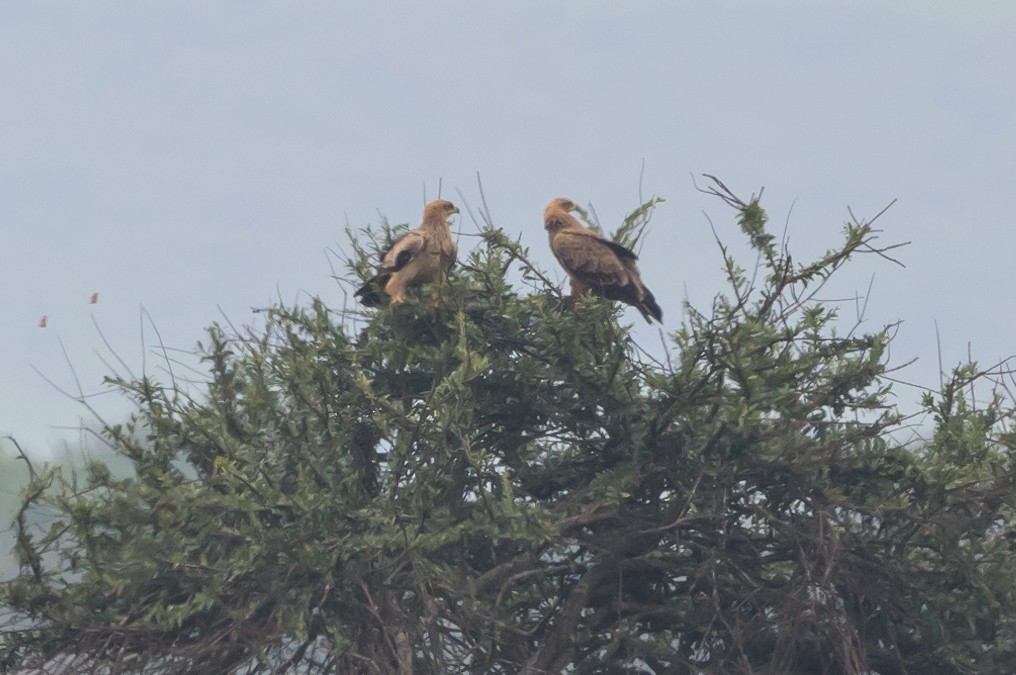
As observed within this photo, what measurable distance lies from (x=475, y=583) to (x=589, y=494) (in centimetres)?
93

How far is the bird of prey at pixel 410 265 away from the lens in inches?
354

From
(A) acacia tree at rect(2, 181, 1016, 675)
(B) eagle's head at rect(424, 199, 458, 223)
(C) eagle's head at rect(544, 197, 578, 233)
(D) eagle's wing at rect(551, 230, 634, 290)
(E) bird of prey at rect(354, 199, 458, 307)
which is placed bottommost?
(A) acacia tree at rect(2, 181, 1016, 675)

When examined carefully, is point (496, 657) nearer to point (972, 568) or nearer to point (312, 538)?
point (312, 538)

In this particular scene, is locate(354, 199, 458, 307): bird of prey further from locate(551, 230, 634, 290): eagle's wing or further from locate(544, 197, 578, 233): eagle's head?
locate(544, 197, 578, 233): eagle's head

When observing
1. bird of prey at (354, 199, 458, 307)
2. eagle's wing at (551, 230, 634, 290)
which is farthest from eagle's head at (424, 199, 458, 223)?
eagle's wing at (551, 230, 634, 290)

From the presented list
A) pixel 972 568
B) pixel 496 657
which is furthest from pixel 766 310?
pixel 496 657

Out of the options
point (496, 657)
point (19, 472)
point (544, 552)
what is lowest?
point (496, 657)

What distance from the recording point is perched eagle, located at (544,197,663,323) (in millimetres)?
9859

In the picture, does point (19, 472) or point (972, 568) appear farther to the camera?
point (19, 472)

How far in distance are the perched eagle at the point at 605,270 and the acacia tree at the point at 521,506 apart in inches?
47.6

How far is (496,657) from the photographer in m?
9.21

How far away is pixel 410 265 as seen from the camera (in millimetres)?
9008

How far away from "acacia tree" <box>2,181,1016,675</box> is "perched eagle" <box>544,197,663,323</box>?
121 centimetres

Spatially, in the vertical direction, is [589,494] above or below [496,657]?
above
